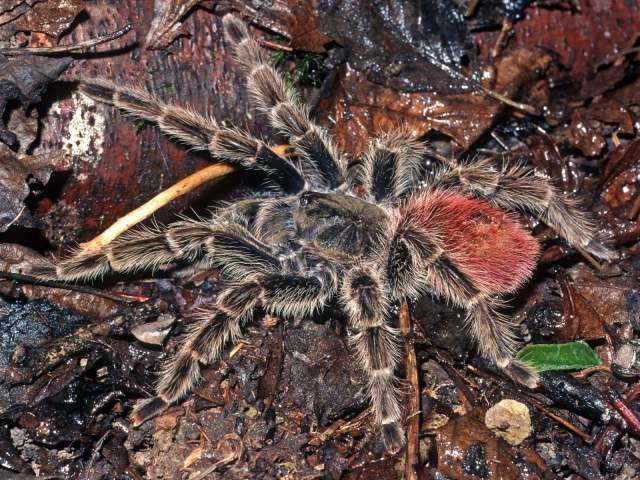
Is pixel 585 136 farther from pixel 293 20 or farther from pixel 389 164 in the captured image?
pixel 293 20

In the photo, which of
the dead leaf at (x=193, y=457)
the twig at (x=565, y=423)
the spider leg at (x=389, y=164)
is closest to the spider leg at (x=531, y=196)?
the spider leg at (x=389, y=164)

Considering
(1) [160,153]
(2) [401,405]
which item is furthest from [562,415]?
(1) [160,153]

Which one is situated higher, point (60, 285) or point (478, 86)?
point (478, 86)

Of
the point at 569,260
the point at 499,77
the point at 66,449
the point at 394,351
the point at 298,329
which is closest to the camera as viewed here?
the point at 66,449

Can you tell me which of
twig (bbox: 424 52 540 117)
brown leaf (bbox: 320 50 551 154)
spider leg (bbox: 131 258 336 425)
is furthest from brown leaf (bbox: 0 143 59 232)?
twig (bbox: 424 52 540 117)

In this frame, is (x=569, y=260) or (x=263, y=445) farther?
(x=569, y=260)

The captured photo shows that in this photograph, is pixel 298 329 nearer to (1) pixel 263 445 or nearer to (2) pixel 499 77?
(1) pixel 263 445

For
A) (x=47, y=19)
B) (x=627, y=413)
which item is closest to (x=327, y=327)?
(x=627, y=413)

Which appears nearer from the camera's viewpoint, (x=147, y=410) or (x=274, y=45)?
(x=147, y=410)
